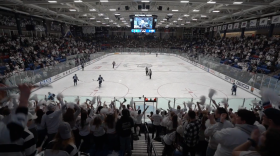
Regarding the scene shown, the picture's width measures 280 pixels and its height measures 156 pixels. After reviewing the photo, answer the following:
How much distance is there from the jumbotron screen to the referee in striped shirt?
67.8ft

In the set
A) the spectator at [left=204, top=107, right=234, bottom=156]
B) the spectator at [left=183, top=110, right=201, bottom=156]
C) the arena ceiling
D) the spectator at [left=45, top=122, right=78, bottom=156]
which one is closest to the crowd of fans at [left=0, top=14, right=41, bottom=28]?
the arena ceiling

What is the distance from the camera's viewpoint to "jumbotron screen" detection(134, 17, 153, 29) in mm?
21031

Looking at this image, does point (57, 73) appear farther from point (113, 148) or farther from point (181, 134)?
point (181, 134)

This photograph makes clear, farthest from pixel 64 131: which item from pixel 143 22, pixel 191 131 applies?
pixel 143 22

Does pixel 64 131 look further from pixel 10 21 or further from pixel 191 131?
pixel 10 21

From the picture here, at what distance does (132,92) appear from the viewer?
1395 cm

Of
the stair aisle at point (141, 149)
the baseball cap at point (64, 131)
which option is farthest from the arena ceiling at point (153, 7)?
the baseball cap at point (64, 131)

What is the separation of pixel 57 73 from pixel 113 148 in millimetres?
16389

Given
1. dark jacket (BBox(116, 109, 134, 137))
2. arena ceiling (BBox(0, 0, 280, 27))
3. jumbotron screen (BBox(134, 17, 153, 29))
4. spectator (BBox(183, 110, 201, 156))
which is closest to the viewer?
spectator (BBox(183, 110, 201, 156))

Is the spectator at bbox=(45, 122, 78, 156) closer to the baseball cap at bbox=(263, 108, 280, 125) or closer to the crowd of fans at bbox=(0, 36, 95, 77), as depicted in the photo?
the baseball cap at bbox=(263, 108, 280, 125)

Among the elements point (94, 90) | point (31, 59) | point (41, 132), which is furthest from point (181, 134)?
point (31, 59)

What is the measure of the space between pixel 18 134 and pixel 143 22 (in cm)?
2101

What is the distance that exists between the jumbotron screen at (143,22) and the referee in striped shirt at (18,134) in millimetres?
20653

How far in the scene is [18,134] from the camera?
1770 millimetres
